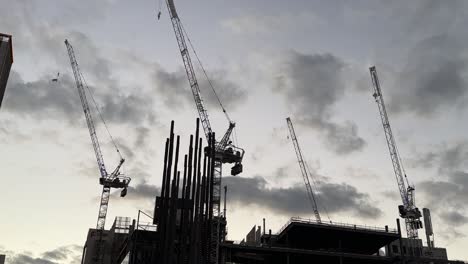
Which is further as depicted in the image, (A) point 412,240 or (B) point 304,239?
(A) point 412,240

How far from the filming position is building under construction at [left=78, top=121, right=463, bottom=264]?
78438mm

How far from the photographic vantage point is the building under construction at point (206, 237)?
78.4 m

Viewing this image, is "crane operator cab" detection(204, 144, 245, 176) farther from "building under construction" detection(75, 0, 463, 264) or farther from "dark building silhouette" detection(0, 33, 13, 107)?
"dark building silhouette" detection(0, 33, 13, 107)

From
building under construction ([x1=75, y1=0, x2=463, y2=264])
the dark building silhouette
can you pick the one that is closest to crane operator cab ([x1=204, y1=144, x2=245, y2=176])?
building under construction ([x1=75, y1=0, x2=463, y2=264])

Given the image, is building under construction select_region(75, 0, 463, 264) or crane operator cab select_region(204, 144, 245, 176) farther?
crane operator cab select_region(204, 144, 245, 176)

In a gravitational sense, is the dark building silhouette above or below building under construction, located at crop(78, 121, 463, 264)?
above

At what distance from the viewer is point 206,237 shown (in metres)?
83.9

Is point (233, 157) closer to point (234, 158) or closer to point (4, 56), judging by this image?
point (234, 158)

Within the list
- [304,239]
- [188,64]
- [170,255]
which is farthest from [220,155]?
[170,255]

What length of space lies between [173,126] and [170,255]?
66.8ft

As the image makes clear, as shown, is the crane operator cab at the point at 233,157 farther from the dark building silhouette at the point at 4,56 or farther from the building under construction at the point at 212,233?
the dark building silhouette at the point at 4,56

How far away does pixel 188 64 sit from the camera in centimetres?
13388

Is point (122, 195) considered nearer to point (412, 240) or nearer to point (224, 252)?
point (224, 252)

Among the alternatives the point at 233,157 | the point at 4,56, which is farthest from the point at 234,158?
the point at 4,56
